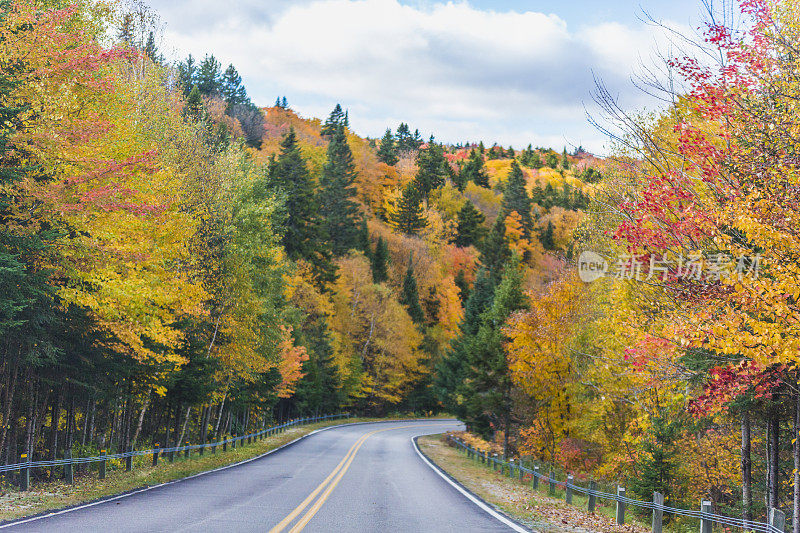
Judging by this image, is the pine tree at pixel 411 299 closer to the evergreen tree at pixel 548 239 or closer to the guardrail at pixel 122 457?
the evergreen tree at pixel 548 239

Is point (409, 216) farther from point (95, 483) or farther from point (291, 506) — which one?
point (291, 506)

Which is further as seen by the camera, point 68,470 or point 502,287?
point 502,287

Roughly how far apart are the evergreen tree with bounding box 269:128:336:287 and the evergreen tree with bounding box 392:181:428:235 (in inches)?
930

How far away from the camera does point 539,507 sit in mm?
13891

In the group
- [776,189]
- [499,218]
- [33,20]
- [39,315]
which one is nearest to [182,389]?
[39,315]

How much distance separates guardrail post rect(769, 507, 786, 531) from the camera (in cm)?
721

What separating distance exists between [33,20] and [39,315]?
6.87 metres

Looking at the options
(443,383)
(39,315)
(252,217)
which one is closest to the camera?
(39,315)

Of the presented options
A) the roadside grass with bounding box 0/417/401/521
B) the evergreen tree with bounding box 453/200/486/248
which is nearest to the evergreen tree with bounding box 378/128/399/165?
the evergreen tree with bounding box 453/200/486/248

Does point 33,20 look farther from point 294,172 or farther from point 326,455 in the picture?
point 294,172

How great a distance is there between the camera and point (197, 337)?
22438mm

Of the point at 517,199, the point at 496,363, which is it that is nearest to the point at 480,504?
the point at 496,363

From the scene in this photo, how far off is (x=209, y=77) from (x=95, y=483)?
71030 millimetres

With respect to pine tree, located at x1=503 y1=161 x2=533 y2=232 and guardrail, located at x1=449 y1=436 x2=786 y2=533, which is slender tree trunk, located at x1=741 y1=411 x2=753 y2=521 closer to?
guardrail, located at x1=449 y1=436 x2=786 y2=533
